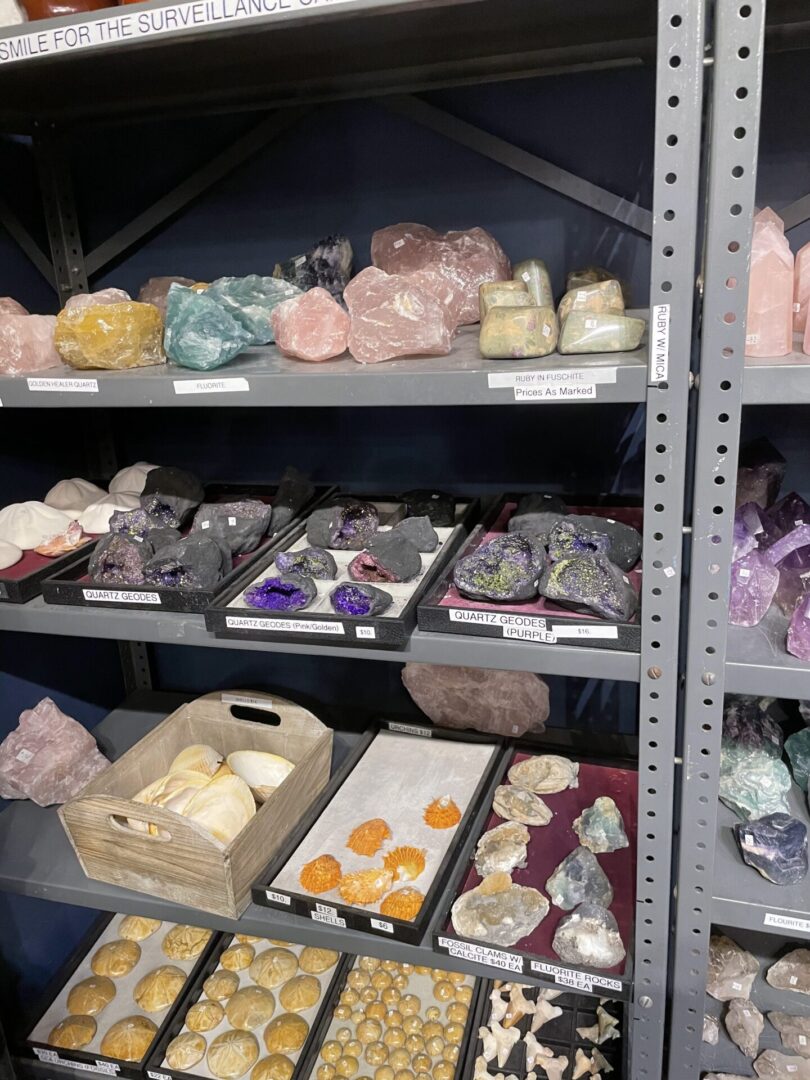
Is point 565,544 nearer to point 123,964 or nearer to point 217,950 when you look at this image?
point 217,950

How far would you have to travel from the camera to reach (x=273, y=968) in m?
1.86

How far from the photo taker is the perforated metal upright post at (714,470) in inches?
33.6

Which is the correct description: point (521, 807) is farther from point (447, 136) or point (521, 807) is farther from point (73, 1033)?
point (447, 136)

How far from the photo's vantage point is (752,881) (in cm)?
123

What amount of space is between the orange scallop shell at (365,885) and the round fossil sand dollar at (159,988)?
746 mm

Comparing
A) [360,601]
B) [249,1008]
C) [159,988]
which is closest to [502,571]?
[360,601]

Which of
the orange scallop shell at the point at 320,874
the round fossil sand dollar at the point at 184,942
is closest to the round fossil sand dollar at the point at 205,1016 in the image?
the round fossil sand dollar at the point at 184,942

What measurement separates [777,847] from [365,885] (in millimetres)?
669

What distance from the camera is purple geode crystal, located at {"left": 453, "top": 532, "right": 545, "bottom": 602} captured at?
1.19 meters

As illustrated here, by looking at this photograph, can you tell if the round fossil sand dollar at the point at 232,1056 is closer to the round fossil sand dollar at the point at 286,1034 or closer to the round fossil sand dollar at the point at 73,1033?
the round fossil sand dollar at the point at 286,1034

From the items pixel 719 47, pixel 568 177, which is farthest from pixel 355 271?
pixel 719 47

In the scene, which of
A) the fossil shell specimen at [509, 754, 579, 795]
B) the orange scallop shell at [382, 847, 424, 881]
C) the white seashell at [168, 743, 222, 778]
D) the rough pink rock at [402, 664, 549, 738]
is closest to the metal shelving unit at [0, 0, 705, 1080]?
the orange scallop shell at [382, 847, 424, 881]

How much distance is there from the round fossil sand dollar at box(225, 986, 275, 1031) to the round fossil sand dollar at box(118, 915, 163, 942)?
0.33 m

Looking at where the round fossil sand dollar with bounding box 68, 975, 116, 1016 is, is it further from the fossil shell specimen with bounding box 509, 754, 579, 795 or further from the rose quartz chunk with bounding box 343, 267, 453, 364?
the rose quartz chunk with bounding box 343, 267, 453, 364
